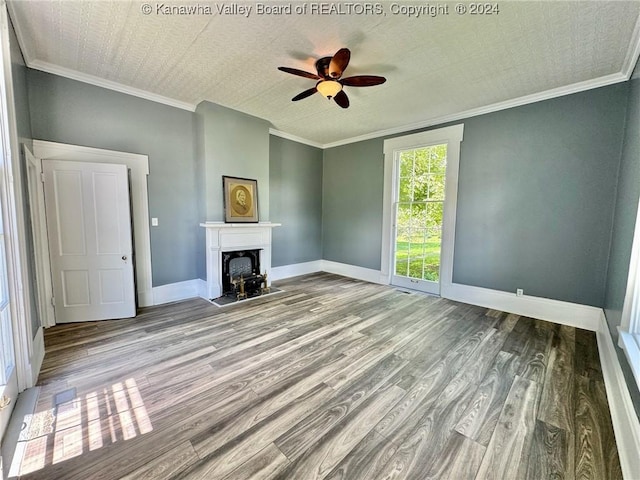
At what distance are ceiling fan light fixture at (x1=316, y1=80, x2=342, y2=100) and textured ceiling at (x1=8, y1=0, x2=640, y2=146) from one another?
9.7 inches

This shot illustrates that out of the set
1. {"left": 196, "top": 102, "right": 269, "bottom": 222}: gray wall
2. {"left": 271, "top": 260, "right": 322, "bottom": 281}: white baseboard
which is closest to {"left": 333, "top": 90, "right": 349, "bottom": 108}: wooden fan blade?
{"left": 196, "top": 102, "right": 269, "bottom": 222}: gray wall

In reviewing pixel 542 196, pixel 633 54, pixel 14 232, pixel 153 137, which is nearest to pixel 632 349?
pixel 542 196

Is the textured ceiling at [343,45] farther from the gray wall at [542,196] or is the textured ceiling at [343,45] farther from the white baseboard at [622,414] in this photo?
the white baseboard at [622,414]

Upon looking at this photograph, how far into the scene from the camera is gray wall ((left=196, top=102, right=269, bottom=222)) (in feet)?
12.7

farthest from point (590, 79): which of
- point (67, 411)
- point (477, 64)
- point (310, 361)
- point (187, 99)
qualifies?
point (67, 411)

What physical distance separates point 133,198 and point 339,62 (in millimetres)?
3116

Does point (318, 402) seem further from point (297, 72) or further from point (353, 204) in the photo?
point (353, 204)

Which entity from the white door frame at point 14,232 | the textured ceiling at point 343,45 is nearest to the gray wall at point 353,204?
the textured ceiling at point 343,45

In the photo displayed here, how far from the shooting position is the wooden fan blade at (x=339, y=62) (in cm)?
222

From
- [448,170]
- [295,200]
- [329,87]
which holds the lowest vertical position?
[295,200]

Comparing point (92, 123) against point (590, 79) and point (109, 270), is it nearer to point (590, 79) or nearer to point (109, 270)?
point (109, 270)

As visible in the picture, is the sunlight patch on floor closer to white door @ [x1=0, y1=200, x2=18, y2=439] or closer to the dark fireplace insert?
white door @ [x1=0, y1=200, x2=18, y2=439]

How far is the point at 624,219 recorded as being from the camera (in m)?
2.36

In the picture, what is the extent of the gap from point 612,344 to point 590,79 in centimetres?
281
